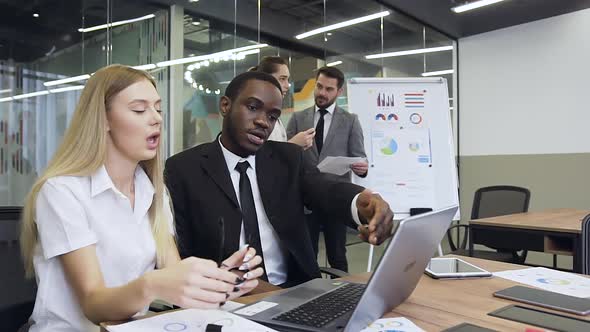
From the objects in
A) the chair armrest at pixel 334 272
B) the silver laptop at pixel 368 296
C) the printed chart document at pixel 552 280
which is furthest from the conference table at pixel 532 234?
the silver laptop at pixel 368 296

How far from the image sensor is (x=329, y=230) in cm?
340

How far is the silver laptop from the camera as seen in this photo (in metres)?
0.85

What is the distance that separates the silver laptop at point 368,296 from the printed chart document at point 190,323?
0.04 metres

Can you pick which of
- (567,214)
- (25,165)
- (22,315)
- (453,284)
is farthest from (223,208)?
(567,214)

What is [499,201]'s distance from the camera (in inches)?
154

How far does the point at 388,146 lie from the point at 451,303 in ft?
8.28

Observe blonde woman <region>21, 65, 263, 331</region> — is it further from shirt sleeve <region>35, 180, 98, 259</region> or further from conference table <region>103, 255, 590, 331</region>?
conference table <region>103, 255, 590, 331</region>

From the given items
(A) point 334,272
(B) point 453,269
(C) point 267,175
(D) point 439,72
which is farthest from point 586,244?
(D) point 439,72

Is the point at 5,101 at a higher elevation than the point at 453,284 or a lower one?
higher

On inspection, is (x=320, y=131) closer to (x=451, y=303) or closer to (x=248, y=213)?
(x=248, y=213)

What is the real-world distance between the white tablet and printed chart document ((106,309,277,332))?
0.70 metres

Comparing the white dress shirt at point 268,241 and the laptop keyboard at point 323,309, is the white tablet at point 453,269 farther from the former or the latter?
the white dress shirt at point 268,241

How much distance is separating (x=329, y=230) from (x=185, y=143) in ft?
4.83

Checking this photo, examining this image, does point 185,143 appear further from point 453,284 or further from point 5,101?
point 453,284
